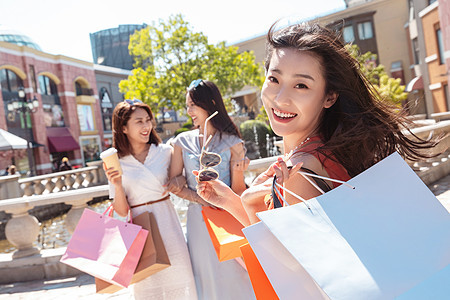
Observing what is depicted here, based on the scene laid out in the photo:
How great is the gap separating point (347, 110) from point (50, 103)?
3165 centimetres

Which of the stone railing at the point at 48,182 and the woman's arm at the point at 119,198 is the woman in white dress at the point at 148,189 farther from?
the stone railing at the point at 48,182

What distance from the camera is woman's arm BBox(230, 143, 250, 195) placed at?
2.82m

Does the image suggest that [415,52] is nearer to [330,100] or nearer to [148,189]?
[148,189]

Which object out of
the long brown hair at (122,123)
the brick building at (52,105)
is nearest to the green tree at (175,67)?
the brick building at (52,105)

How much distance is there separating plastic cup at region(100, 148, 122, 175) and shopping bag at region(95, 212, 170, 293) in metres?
0.48

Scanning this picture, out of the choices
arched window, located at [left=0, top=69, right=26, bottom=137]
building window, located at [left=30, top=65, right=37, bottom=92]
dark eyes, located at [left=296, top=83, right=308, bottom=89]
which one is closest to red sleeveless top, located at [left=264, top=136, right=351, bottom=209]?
dark eyes, located at [left=296, top=83, right=308, bottom=89]

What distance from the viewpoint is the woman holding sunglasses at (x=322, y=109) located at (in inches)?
53.9

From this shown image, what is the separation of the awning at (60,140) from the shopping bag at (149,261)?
92.1 ft

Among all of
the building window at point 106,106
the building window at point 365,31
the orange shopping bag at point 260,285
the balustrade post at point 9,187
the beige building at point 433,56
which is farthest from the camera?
the building window at point 106,106

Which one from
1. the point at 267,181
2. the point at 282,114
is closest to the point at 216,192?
the point at 267,181

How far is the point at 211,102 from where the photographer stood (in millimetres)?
3098

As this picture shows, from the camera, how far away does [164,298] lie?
2.93 m

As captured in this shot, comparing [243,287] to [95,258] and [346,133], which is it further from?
[346,133]

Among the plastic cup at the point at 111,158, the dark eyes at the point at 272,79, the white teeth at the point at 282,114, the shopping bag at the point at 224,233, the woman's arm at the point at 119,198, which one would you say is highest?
the dark eyes at the point at 272,79
